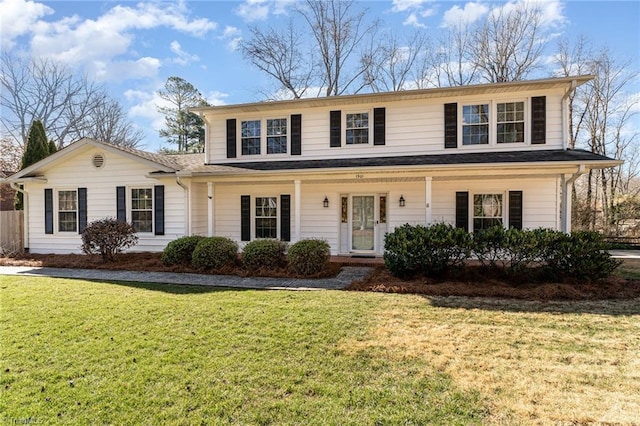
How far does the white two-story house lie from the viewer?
9.84m

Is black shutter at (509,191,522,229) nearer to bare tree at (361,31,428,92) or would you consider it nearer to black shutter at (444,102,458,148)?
black shutter at (444,102,458,148)

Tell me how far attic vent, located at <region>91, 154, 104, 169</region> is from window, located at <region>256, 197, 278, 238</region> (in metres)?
5.36

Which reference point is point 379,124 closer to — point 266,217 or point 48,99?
point 266,217

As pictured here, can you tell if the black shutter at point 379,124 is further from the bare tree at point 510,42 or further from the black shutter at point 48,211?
the bare tree at point 510,42

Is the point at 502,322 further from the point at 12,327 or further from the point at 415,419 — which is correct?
the point at 12,327

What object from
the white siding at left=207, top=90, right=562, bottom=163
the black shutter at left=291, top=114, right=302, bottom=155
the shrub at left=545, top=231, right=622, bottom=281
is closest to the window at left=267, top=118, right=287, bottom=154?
the white siding at left=207, top=90, right=562, bottom=163

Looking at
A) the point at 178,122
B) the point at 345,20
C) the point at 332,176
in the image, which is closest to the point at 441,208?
the point at 332,176

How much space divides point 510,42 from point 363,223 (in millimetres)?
15919

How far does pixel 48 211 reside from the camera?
38.9 ft

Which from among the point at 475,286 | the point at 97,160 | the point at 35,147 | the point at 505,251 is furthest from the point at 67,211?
the point at 505,251

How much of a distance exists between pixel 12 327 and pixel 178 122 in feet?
82.7

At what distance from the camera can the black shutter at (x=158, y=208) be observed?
36.4ft

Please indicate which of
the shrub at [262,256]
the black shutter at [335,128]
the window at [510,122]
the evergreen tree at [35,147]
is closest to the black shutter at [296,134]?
the black shutter at [335,128]

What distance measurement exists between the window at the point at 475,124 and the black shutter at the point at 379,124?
7.93 feet
